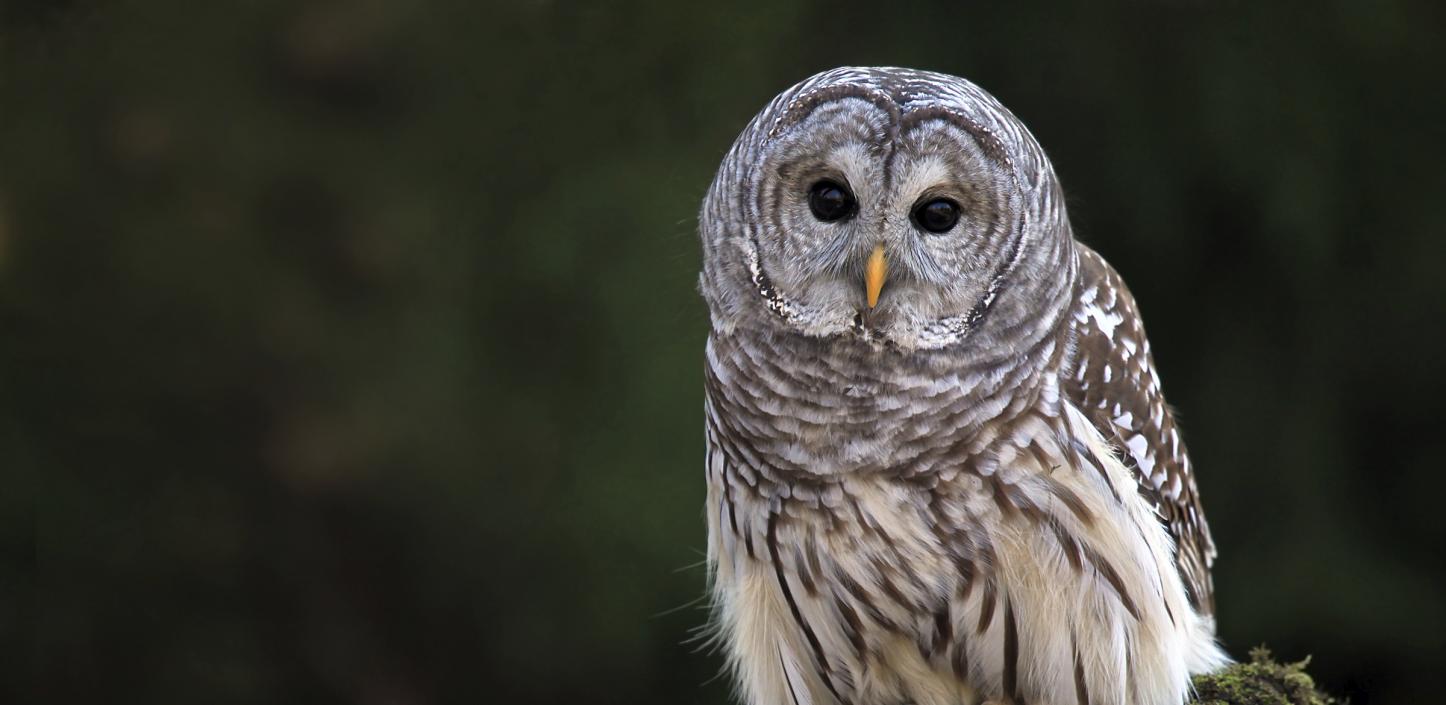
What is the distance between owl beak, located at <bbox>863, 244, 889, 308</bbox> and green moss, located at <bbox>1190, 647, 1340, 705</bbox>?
1199 mm

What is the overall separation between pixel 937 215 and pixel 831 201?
20 cm

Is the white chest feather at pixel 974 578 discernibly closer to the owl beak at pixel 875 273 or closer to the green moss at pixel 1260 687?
the green moss at pixel 1260 687

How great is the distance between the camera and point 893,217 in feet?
8.45

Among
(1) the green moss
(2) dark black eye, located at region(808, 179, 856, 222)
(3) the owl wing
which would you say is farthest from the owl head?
(1) the green moss

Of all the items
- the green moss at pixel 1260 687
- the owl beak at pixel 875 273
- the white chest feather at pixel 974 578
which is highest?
the owl beak at pixel 875 273

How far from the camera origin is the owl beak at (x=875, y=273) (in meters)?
2.54

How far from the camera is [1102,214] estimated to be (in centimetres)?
451

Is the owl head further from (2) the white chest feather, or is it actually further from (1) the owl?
(2) the white chest feather

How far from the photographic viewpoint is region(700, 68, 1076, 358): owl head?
101 inches

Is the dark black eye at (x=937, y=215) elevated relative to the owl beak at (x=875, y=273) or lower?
elevated

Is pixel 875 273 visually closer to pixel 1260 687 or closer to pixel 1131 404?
pixel 1131 404

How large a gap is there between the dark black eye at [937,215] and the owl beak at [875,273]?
4.8 inches

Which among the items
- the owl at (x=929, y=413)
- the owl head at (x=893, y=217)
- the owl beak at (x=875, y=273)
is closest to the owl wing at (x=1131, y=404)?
the owl at (x=929, y=413)

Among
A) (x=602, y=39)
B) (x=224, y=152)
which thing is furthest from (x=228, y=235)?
(x=602, y=39)
